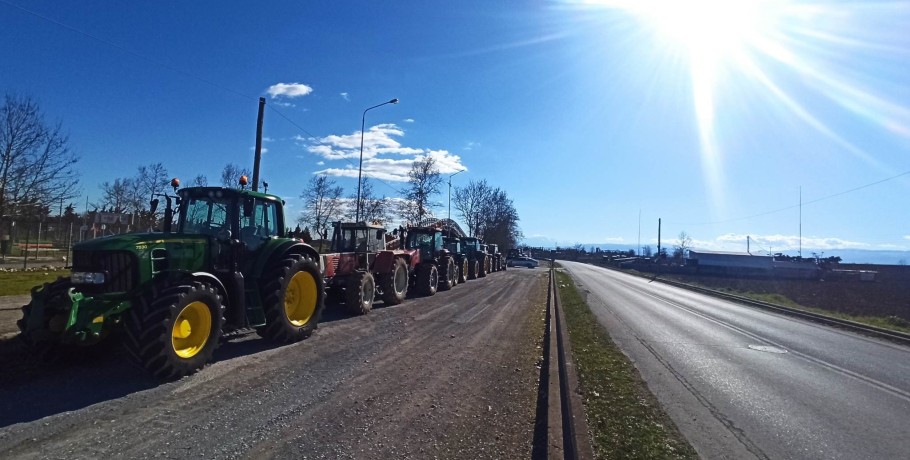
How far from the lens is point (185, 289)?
6.74 metres

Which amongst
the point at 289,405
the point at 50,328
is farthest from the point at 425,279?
the point at 50,328

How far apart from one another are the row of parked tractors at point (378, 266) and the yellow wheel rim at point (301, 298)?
2558 mm

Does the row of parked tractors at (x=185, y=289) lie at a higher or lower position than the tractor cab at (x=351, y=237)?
lower

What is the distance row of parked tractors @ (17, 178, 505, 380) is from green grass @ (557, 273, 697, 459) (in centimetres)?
493

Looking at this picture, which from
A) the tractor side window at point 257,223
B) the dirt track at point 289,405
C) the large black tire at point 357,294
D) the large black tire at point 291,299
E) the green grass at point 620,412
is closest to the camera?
the dirt track at point 289,405

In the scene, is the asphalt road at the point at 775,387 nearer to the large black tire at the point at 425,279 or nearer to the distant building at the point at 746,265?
the large black tire at the point at 425,279

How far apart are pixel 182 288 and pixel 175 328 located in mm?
562

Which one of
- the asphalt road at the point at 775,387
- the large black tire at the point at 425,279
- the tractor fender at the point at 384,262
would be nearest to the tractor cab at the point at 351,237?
the tractor fender at the point at 384,262

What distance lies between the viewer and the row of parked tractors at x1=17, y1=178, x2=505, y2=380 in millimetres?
6336

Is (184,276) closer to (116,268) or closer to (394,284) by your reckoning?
(116,268)

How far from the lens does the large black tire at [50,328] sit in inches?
248

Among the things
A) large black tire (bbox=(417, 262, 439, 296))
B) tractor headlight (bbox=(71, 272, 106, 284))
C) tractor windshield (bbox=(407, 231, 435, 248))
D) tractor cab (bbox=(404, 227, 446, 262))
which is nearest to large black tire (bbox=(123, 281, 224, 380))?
tractor headlight (bbox=(71, 272, 106, 284))

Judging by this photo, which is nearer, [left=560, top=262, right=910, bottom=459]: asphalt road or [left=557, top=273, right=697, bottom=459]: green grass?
[left=557, top=273, right=697, bottom=459]: green grass

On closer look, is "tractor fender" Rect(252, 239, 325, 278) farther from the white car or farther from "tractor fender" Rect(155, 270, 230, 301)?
the white car
